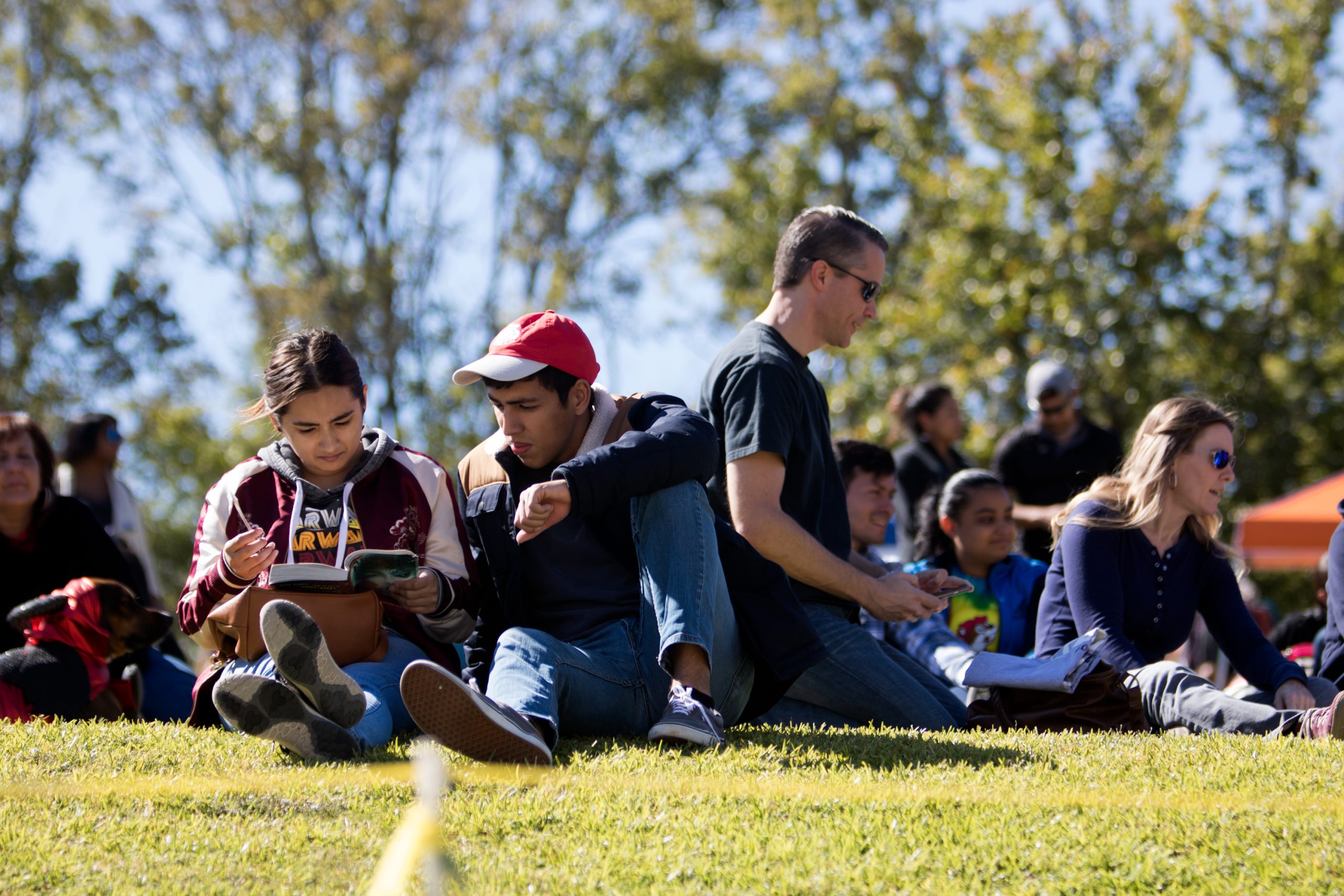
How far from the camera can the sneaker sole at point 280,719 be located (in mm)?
3523

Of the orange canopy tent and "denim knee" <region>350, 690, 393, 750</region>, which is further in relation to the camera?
the orange canopy tent

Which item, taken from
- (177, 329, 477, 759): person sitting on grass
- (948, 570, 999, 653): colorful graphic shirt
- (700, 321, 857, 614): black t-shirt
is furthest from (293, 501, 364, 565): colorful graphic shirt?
(948, 570, 999, 653): colorful graphic shirt

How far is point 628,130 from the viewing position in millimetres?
25844

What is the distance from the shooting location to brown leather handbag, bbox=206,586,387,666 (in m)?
4.03

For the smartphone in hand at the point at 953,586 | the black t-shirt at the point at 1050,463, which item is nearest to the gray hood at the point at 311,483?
the smartphone in hand at the point at 953,586

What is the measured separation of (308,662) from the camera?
351cm

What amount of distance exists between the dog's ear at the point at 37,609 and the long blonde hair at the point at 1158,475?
12.7 feet

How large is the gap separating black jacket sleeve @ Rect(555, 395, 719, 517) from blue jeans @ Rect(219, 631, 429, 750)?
2.35 ft

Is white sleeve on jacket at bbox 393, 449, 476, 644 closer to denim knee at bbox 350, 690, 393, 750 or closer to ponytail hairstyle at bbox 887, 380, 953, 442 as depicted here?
denim knee at bbox 350, 690, 393, 750

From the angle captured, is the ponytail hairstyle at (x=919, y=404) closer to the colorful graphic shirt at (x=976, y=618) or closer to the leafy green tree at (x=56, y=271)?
the colorful graphic shirt at (x=976, y=618)

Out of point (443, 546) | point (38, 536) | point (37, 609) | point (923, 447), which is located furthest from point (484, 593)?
point (923, 447)

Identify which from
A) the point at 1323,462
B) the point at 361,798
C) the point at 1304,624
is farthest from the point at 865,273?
the point at 1323,462

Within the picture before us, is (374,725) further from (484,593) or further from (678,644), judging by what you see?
(678,644)

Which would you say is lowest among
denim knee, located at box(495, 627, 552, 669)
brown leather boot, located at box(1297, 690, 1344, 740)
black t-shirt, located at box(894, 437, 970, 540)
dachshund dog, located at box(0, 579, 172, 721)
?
dachshund dog, located at box(0, 579, 172, 721)
